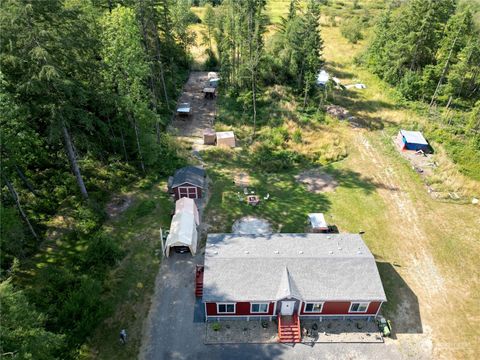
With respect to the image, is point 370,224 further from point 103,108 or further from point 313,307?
point 103,108

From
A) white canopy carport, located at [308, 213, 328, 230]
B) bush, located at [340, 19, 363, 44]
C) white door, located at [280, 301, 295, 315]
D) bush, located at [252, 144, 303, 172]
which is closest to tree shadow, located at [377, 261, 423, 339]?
white canopy carport, located at [308, 213, 328, 230]

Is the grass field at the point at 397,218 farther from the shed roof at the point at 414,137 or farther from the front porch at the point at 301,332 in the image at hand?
the front porch at the point at 301,332

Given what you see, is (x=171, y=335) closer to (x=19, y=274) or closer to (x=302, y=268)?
(x=302, y=268)

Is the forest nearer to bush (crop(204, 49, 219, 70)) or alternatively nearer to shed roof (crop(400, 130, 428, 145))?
shed roof (crop(400, 130, 428, 145))

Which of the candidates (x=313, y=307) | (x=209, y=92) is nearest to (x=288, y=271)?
(x=313, y=307)

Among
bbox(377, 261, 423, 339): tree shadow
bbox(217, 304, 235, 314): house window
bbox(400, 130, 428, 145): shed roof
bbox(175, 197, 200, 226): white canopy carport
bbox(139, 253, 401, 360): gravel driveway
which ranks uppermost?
bbox(400, 130, 428, 145): shed roof

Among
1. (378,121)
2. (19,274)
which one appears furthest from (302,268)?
(378,121)
